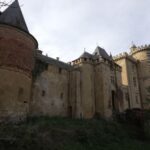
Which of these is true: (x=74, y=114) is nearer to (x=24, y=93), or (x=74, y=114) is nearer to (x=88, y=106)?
(x=88, y=106)

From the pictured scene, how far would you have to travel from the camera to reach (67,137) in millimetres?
18453

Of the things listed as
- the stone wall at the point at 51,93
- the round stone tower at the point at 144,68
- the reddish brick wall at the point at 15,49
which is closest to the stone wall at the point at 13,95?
the reddish brick wall at the point at 15,49

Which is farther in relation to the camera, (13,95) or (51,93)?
(51,93)

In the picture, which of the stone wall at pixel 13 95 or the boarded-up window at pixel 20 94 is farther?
A: the boarded-up window at pixel 20 94

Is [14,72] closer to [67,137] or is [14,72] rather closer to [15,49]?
[15,49]

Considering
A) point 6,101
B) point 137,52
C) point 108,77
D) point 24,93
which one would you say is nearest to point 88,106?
point 108,77

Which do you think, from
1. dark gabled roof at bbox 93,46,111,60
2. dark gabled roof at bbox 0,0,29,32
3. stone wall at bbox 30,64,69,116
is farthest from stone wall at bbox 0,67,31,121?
dark gabled roof at bbox 93,46,111,60

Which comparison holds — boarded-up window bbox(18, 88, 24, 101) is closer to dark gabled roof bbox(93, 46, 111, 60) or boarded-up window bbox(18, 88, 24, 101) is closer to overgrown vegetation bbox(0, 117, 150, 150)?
overgrown vegetation bbox(0, 117, 150, 150)

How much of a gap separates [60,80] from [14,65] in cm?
935

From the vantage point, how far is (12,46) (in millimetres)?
21266

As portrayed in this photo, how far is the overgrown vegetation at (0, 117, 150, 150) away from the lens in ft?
49.2

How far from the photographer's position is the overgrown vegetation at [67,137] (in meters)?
15.0

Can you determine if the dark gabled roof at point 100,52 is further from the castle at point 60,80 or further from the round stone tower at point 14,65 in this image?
the round stone tower at point 14,65

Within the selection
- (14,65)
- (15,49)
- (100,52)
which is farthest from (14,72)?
(100,52)
